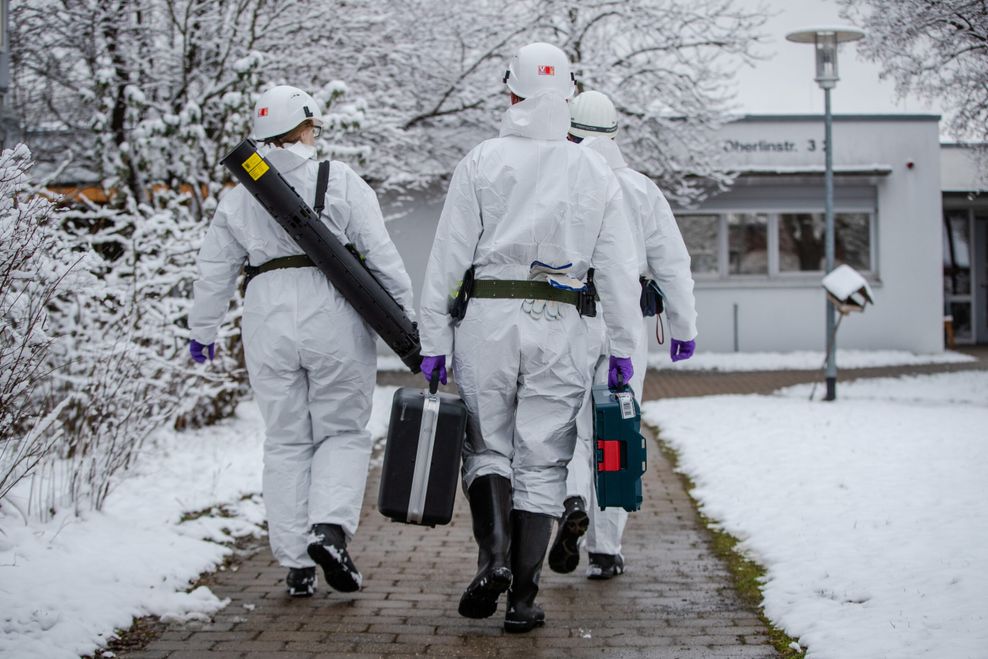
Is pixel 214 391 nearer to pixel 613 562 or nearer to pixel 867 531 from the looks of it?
pixel 613 562

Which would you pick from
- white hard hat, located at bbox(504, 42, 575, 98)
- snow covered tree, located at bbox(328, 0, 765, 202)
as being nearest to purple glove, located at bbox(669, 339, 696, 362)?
white hard hat, located at bbox(504, 42, 575, 98)

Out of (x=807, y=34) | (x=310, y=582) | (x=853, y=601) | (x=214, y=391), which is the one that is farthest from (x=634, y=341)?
(x=807, y=34)

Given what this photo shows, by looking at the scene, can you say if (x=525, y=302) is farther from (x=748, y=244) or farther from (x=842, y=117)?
(x=842, y=117)

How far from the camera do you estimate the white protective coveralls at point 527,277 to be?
420 centimetres

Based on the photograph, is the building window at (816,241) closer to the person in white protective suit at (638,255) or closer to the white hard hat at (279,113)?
the person in white protective suit at (638,255)

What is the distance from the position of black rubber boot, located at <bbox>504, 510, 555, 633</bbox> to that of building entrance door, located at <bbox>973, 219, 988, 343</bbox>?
21.4 m

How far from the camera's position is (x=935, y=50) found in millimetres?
11289

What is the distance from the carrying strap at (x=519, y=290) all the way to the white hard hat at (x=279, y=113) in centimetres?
123

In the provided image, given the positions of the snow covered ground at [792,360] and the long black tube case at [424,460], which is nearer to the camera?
the long black tube case at [424,460]

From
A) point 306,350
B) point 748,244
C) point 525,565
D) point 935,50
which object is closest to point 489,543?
point 525,565

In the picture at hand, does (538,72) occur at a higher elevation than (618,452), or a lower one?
higher

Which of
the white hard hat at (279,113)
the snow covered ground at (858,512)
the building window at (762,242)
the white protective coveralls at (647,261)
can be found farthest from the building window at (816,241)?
the white hard hat at (279,113)

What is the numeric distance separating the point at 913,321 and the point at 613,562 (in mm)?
16180

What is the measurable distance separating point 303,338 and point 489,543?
123 cm
